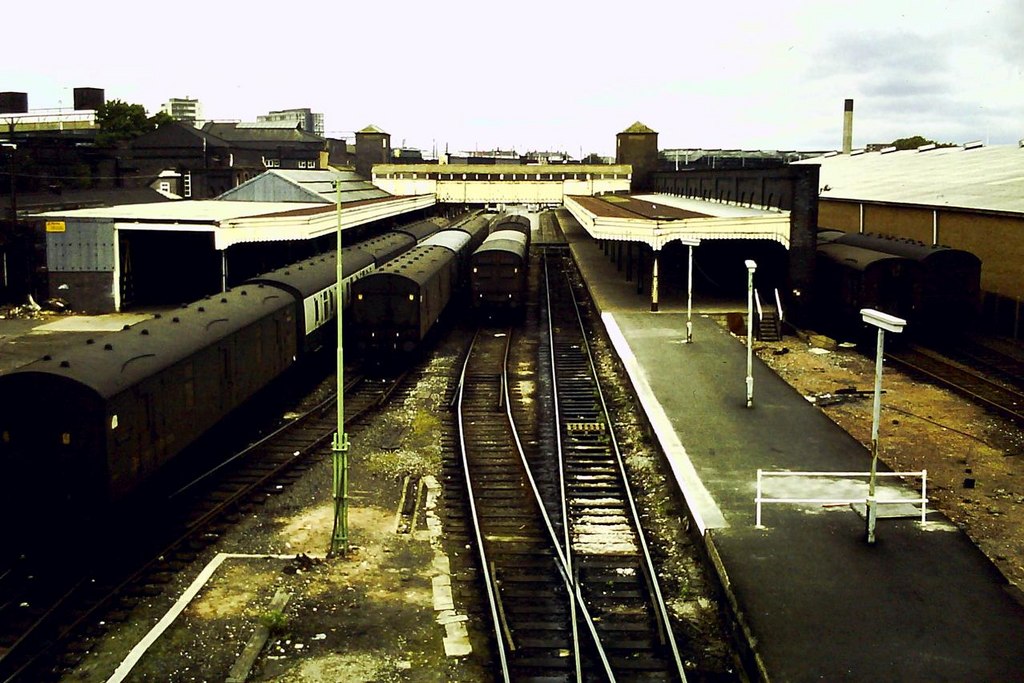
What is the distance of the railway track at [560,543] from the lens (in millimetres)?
11414

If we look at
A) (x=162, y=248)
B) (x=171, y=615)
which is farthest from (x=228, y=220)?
(x=171, y=615)

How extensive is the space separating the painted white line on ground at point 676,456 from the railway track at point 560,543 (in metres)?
0.97

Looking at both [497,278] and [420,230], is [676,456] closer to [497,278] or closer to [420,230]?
[497,278]

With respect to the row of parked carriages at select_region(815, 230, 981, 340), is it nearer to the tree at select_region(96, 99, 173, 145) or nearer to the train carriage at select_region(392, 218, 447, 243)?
the train carriage at select_region(392, 218, 447, 243)

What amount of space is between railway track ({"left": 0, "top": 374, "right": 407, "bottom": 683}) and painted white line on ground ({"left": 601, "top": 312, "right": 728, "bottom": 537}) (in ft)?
23.8

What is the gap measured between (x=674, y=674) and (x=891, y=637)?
2512 mm

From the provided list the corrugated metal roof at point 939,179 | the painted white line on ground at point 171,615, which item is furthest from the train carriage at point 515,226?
the painted white line on ground at point 171,615

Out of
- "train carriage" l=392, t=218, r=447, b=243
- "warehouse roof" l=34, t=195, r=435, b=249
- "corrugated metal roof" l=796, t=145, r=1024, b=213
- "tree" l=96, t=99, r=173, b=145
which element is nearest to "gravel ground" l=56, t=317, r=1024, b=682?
"warehouse roof" l=34, t=195, r=435, b=249

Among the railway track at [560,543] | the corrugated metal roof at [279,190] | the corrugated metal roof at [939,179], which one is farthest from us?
the corrugated metal roof at [279,190]

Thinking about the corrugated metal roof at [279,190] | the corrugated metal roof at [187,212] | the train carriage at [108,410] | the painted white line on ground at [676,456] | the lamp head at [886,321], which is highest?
the corrugated metal roof at [279,190]

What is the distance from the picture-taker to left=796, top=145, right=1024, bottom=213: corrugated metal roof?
126 feet

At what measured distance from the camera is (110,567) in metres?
13.4

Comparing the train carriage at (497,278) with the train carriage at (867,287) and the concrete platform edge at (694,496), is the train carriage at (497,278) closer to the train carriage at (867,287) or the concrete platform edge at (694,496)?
the concrete platform edge at (694,496)

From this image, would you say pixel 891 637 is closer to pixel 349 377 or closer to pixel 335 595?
pixel 335 595
